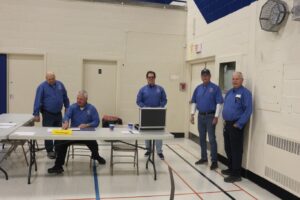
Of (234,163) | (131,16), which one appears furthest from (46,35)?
(234,163)

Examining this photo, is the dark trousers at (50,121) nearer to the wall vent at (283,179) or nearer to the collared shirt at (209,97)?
the collared shirt at (209,97)

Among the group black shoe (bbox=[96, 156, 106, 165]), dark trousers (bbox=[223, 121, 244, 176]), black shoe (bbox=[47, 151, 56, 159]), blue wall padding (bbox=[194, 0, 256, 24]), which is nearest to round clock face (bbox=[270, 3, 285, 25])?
blue wall padding (bbox=[194, 0, 256, 24])

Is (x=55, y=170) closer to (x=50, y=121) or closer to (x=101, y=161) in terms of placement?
(x=101, y=161)

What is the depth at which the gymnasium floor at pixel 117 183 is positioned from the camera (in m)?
3.33

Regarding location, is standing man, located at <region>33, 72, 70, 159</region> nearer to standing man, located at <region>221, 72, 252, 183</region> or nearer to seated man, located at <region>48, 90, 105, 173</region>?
seated man, located at <region>48, 90, 105, 173</region>

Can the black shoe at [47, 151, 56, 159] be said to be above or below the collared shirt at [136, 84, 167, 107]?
below

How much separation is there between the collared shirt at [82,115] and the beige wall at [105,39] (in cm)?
230

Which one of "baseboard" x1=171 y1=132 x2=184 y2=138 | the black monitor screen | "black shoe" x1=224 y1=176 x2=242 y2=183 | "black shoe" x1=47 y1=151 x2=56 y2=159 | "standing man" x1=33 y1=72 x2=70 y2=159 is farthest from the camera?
"baseboard" x1=171 y1=132 x2=184 y2=138

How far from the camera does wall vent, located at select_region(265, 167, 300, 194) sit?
10.3ft

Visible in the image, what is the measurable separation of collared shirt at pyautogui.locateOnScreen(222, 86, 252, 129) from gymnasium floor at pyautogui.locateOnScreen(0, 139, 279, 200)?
901 mm

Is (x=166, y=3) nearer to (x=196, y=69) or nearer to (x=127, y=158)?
(x=196, y=69)

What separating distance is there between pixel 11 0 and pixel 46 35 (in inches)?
37.9

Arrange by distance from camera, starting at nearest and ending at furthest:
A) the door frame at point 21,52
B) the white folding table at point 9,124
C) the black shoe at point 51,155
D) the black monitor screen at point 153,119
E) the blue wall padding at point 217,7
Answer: the white folding table at point 9,124 → the black monitor screen at point 153,119 → the blue wall padding at point 217,7 → the black shoe at point 51,155 → the door frame at point 21,52

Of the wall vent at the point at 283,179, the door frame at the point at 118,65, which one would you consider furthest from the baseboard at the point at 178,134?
the wall vent at the point at 283,179
